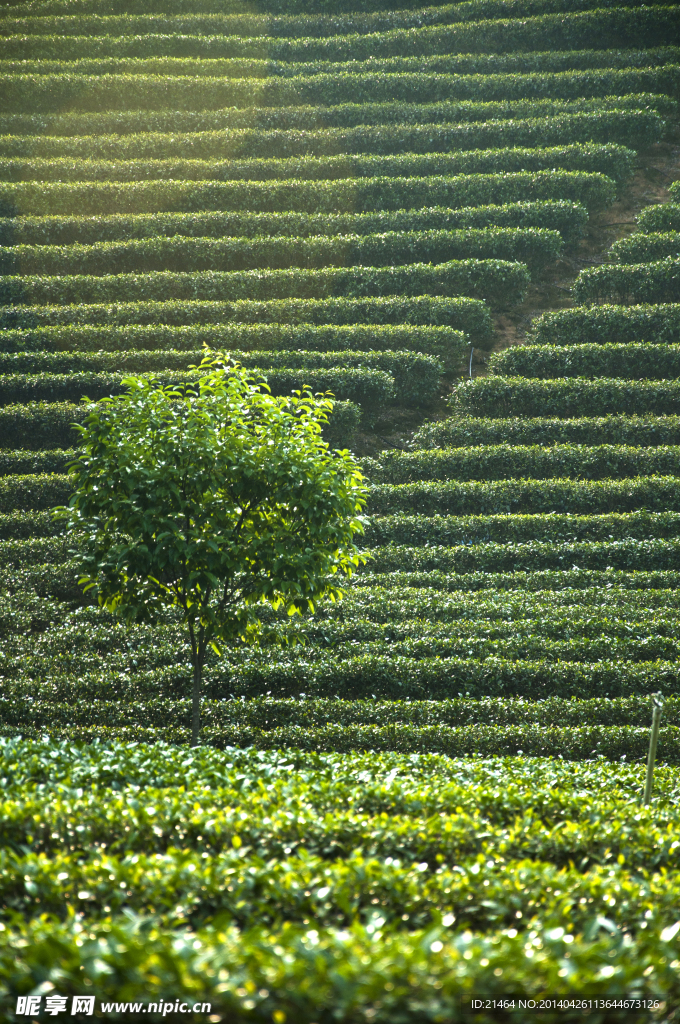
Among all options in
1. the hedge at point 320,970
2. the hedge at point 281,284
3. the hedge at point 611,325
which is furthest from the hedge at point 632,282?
the hedge at point 320,970

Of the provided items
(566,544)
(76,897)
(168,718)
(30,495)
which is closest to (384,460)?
(566,544)

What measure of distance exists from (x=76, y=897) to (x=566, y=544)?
14.3 meters

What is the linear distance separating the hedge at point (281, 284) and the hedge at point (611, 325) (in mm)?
3103

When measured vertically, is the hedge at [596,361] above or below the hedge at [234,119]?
below

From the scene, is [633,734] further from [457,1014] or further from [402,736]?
[457,1014]

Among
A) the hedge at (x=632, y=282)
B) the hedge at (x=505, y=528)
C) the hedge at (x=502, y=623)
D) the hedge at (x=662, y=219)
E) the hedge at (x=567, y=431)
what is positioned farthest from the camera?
the hedge at (x=662, y=219)

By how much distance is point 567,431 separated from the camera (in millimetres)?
20969

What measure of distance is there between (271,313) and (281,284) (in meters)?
2.11

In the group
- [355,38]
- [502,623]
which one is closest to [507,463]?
[502,623]

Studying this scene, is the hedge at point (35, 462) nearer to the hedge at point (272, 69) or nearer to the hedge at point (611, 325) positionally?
the hedge at point (611, 325)

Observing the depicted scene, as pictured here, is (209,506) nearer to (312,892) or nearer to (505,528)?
(312,892)

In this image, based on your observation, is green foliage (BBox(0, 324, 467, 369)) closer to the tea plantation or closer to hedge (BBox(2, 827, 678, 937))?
the tea plantation

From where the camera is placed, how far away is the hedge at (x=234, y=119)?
35.1 meters

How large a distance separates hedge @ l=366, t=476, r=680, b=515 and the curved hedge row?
28.6ft
